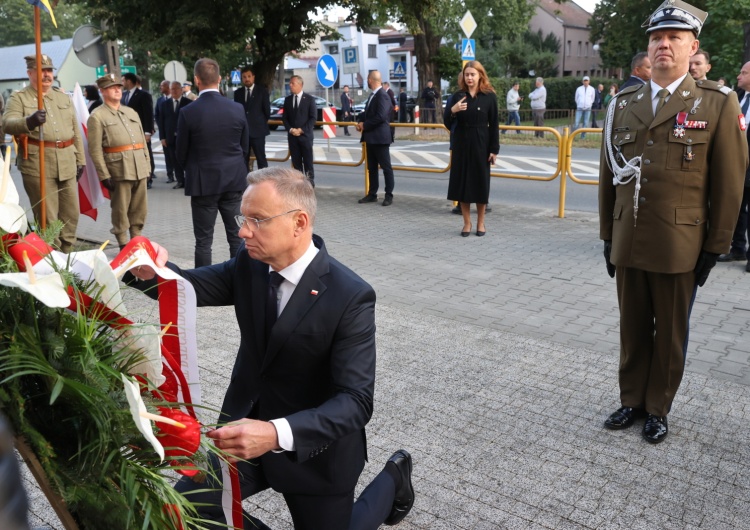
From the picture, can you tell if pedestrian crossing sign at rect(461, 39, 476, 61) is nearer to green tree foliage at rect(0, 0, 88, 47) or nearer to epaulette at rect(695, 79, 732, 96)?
epaulette at rect(695, 79, 732, 96)

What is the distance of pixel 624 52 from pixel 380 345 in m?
37.5

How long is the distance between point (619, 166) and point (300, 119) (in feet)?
29.6

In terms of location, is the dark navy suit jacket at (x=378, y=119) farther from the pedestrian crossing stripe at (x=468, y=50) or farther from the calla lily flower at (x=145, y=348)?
the calla lily flower at (x=145, y=348)

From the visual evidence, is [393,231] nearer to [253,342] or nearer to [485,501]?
[485,501]

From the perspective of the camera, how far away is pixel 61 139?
766 centimetres

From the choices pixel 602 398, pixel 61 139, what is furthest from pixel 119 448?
pixel 61 139

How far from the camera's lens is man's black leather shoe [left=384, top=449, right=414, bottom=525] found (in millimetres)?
3301

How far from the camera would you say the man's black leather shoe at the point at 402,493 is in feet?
10.8

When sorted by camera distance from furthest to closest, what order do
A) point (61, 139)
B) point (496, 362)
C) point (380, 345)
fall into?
point (61, 139) < point (380, 345) < point (496, 362)

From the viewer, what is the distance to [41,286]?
1.59 m

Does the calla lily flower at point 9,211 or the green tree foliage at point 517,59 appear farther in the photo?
the green tree foliage at point 517,59

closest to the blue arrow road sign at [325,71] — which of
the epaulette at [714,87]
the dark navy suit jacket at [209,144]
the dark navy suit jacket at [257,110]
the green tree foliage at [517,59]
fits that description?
the dark navy suit jacket at [257,110]

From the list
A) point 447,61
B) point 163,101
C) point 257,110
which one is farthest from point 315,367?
point 447,61

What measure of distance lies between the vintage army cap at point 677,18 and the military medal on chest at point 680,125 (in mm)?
398
